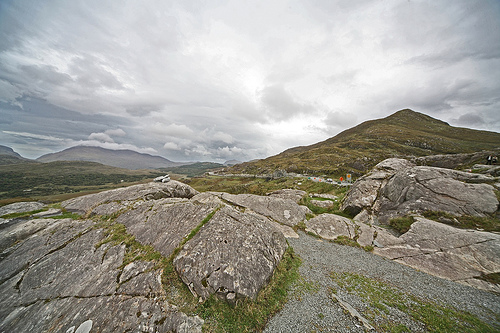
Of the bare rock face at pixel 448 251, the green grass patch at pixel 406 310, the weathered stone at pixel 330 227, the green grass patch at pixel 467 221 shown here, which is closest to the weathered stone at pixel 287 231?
the weathered stone at pixel 330 227

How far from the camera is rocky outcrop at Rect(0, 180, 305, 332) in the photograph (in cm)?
769

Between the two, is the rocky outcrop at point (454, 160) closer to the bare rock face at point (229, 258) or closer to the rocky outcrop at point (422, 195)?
the rocky outcrop at point (422, 195)

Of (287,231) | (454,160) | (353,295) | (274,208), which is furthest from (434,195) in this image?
(454,160)

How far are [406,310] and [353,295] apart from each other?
2.39 meters

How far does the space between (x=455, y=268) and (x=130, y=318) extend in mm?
20619

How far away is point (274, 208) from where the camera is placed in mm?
22484

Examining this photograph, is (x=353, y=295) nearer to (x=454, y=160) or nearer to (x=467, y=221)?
(x=467, y=221)

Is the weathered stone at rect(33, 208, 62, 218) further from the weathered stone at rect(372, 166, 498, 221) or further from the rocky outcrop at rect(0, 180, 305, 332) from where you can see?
the weathered stone at rect(372, 166, 498, 221)

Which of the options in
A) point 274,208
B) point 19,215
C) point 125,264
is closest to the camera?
point 125,264

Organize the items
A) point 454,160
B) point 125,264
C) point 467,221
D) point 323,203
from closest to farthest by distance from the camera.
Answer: point 125,264 → point 467,221 → point 323,203 → point 454,160

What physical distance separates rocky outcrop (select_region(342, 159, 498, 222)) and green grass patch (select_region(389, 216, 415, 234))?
1425 millimetres

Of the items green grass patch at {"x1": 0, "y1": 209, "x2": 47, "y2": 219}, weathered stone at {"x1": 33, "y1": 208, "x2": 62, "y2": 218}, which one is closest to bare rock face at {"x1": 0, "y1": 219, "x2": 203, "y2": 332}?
weathered stone at {"x1": 33, "y1": 208, "x2": 62, "y2": 218}

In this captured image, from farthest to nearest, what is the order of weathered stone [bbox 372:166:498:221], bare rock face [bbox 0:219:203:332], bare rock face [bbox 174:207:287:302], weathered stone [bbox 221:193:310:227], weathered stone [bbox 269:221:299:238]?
weathered stone [bbox 221:193:310:227] → weathered stone [bbox 269:221:299:238] → weathered stone [bbox 372:166:498:221] → bare rock face [bbox 174:207:287:302] → bare rock face [bbox 0:219:203:332]

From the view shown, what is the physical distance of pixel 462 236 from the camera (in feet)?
43.8
